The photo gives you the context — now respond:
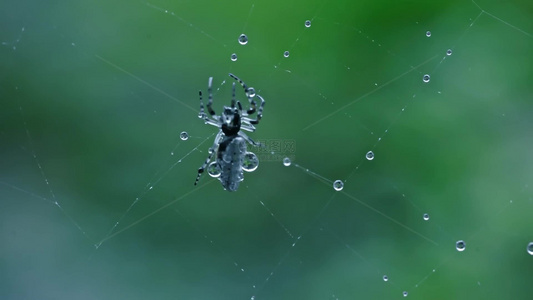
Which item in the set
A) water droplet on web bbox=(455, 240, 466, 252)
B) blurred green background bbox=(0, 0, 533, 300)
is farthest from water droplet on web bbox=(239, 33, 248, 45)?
water droplet on web bbox=(455, 240, 466, 252)

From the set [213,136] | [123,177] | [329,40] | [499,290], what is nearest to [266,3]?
[329,40]

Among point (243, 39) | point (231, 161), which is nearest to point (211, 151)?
point (231, 161)

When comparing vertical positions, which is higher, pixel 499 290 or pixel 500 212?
pixel 500 212

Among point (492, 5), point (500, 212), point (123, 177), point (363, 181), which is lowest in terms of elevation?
point (123, 177)

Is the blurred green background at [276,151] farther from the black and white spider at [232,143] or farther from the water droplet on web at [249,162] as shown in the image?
the water droplet on web at [249,162]

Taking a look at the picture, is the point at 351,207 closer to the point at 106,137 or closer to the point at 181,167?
the point at 181,167

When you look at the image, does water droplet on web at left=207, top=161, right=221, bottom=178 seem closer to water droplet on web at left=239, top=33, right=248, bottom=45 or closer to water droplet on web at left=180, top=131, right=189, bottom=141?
water droplet on web at left=180, top=131, right=189, bottom=141
